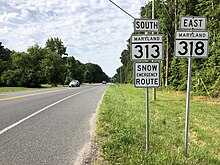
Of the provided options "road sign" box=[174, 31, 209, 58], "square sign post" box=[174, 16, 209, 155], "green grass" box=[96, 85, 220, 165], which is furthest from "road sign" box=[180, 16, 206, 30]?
"green grass" box=[96, 85, 220, 165]

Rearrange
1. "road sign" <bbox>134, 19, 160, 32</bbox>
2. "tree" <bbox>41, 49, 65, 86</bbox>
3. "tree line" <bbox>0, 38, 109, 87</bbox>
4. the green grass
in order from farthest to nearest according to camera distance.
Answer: "tree" <bbox>41, 49, 65, 86</bbox> → "tree line" <bbox>0, 38, 109, 87</bbox> → "road sign" <bbox>134, 19, 160, 32</bbox> → the green grass

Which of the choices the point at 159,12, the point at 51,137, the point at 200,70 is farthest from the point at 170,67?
the point at 51,137

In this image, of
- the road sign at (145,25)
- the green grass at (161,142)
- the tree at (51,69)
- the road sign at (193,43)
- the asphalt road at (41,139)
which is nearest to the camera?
the green grass at (161,142)

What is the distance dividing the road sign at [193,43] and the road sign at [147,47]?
39cm

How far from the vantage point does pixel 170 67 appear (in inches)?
1614

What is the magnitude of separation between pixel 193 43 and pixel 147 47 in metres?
0.98

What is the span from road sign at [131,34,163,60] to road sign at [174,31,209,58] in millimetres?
388

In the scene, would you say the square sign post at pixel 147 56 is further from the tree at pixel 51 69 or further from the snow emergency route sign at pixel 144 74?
the tree at pixel 51 69

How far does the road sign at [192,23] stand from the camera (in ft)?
20.3

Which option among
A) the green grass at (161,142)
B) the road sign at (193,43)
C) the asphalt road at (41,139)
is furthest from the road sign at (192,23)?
the asphalt road at (41,139)

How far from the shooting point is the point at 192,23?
20.4 ft

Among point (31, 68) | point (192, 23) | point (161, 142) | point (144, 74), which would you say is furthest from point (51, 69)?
point (192, 23)

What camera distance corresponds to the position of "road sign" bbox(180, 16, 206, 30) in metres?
6.20

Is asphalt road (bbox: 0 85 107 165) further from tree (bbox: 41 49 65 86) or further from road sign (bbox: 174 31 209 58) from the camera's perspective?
tree (bbox: 41 49 65 86)
